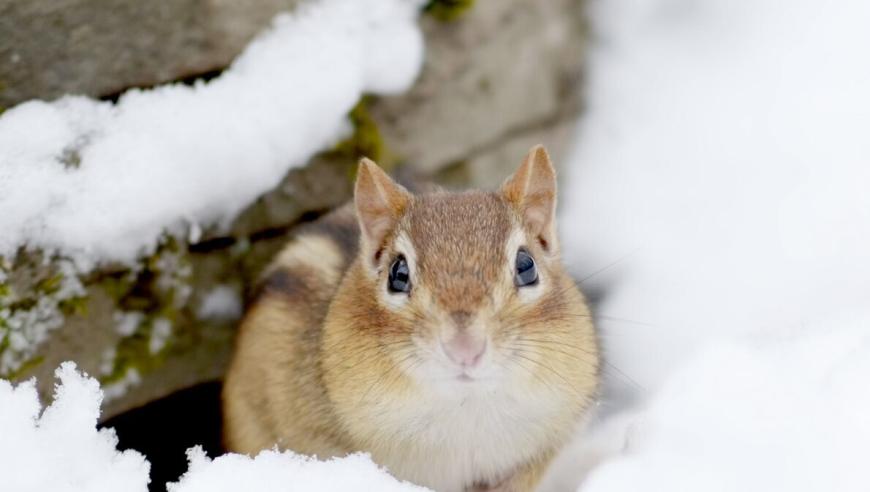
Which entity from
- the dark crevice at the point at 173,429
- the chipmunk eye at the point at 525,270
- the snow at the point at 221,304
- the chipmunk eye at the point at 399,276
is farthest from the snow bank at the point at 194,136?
the chipmunk eye at the point at 525,270

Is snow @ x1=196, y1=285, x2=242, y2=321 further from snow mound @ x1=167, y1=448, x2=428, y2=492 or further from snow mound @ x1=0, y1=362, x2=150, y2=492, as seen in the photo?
snow mound @ x1=167, y1=448, x2=428, y2=492

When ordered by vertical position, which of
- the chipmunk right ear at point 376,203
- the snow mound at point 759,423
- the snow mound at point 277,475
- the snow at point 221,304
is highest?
the snow at point 221,304

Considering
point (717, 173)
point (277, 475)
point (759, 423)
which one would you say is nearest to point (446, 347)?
point (277, 475)

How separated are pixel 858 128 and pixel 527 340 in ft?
6.63

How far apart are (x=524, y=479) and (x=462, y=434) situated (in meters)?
0.39

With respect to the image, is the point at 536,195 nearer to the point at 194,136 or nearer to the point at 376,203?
the point at 376,203

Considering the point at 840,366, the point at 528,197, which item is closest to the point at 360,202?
the point at 528,197

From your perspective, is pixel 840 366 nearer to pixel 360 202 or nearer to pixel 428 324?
Answer: pixel 428 324

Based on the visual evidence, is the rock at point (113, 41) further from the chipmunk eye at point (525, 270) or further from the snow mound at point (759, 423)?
the snow mound at point (759, 423)

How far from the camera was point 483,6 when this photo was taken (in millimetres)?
4297

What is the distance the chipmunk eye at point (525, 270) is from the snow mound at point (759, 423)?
466mm

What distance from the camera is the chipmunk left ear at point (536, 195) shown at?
9.75 feet

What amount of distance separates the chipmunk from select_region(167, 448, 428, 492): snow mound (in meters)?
0.34

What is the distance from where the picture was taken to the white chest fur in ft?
8.96
